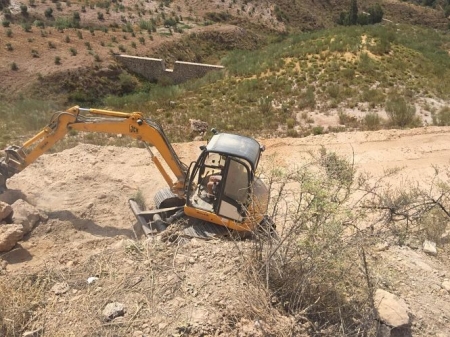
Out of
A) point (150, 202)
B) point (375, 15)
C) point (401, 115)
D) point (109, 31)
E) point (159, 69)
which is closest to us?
point (150, 202)

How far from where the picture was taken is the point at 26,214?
841cm

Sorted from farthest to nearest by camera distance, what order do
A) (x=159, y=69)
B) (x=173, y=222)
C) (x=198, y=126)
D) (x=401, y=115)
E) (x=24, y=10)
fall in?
(x=24, y=10) → (x=159, y=69) → (x=401, y=115) → (x=198, y=126) → (x=173, y=222)

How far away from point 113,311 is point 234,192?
2.89 meters

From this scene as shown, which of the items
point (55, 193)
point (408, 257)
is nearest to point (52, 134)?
point (55, 193)

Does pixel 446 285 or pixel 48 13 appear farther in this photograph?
pixel 48 13

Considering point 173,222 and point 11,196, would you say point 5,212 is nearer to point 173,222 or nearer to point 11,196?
point 11,196

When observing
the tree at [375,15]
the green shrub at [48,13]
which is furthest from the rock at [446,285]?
the tree at [375,15]

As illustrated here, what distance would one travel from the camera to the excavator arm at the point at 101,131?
819cm

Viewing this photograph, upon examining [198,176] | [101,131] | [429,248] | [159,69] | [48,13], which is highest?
[48,13]

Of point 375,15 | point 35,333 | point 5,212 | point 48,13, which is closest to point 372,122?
point 5,212

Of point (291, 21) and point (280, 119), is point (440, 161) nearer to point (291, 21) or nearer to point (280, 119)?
point (280, 119)

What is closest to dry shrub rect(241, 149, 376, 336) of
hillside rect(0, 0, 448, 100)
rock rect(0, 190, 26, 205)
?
rock rect(0, 190, 26, 205)

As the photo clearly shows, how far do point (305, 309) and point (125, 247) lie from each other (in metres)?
3.20

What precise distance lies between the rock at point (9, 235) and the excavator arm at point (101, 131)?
60.1 inches
